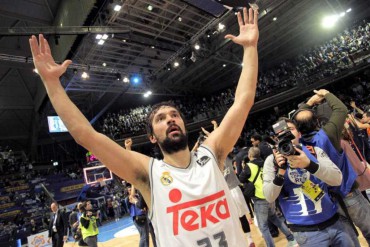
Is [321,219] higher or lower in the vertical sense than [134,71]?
lower

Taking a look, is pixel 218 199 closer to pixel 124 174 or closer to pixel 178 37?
pixel 124 174

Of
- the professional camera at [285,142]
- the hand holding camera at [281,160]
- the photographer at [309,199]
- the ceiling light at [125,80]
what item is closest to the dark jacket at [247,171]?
the photographer at [309,199]

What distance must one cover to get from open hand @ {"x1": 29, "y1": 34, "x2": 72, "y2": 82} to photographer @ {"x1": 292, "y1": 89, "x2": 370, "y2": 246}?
2020mm

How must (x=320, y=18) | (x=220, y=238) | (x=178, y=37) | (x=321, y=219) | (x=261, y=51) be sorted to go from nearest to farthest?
(x=220, y=238)
(x=321, y=219)
(x=178, y=37)
(x=320, y=18)
(x=261, y=51)

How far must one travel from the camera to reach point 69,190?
19.3 metres

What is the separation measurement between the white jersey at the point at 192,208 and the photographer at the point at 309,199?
0.70 m

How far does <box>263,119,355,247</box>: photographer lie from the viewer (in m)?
2.04

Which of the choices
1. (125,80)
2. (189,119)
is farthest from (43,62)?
(189,119)

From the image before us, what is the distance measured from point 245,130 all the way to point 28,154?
18.0 metres

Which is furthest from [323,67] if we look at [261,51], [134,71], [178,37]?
[134,71]

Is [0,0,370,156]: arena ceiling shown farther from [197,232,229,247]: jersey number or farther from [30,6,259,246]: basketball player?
[197,232,229,247]: jersey number

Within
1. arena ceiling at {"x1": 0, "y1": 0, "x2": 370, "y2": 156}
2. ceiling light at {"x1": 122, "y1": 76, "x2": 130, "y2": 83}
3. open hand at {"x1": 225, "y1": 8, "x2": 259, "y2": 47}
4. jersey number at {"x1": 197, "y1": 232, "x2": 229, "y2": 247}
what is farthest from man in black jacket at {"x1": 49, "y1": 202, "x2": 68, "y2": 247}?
ceiling light at {"x1": 122, "y1": 76, "x2": 130, "y2": 83}

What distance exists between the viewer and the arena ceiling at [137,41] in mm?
10734

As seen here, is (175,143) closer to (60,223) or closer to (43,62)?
(43,62)
